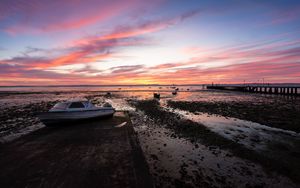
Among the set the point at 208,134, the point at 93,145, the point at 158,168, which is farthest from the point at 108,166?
the point at 208,134

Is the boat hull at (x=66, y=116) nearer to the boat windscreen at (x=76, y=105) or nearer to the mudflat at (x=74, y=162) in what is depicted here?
the boat windscreen at (x=76, y=105)

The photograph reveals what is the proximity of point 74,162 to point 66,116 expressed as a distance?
300 inches

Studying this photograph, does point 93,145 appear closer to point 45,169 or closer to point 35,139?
point 45,169

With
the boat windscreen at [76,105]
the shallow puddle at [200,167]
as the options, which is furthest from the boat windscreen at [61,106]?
the shallow puddle at [200,167]

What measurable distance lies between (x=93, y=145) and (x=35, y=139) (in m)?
3.83

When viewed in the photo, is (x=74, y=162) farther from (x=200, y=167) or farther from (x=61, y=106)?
(x=61, y=106)

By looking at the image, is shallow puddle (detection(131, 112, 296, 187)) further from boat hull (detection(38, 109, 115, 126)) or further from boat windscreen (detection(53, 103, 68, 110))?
boat windscreen (detection(53, 103, 68, 110))

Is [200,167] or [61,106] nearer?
[200,167]

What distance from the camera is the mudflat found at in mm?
5535

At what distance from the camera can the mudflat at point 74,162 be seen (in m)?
5.54

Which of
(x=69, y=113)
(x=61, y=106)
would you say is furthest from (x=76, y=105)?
(x=61, y=106)

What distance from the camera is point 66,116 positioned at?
540 inches

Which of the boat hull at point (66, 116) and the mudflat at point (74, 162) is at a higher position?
the boat hull at point (66, 116)

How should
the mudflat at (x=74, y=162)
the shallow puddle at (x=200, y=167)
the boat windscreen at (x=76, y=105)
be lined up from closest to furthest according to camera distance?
the mudflat at (x=74, y=162) < the shallow puddle at (x=200, y=167) < the boat windscreen at (x=76, y=105)
